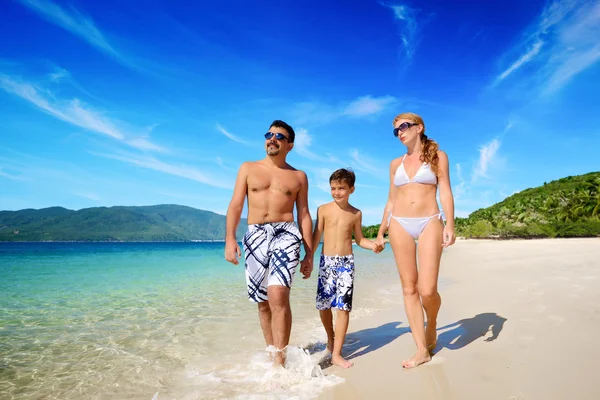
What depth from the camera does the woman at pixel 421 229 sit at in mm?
3756

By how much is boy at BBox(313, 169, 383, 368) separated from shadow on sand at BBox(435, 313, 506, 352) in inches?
47.0

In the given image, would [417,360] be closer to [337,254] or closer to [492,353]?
[492,353]

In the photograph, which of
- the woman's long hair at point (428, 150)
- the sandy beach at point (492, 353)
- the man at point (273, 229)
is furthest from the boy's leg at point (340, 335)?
the woman's long hair at point (428, 150)

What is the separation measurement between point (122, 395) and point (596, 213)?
60451 millimetres

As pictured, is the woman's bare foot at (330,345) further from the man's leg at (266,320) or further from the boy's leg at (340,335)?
the man's leg at (266,320)

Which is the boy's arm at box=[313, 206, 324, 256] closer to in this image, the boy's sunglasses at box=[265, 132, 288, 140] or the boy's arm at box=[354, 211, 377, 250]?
the boy's arm at box=[354, 211, 377, 250]

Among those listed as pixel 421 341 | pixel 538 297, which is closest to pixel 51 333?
pixel 421 341

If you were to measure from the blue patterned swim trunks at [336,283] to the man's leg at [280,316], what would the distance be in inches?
26.9

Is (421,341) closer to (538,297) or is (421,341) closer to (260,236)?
(260,236)

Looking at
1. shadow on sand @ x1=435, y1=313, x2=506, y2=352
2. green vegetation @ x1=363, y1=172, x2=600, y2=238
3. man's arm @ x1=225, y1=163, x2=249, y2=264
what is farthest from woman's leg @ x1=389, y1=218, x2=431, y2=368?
green vegetation @ x1=363, y1=172, x2=600, y2=238

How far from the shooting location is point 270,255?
12.0 ft

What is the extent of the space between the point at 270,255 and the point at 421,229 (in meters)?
1.57

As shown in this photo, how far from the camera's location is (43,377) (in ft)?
13.4

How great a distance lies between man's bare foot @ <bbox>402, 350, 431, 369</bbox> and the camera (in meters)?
3.64
